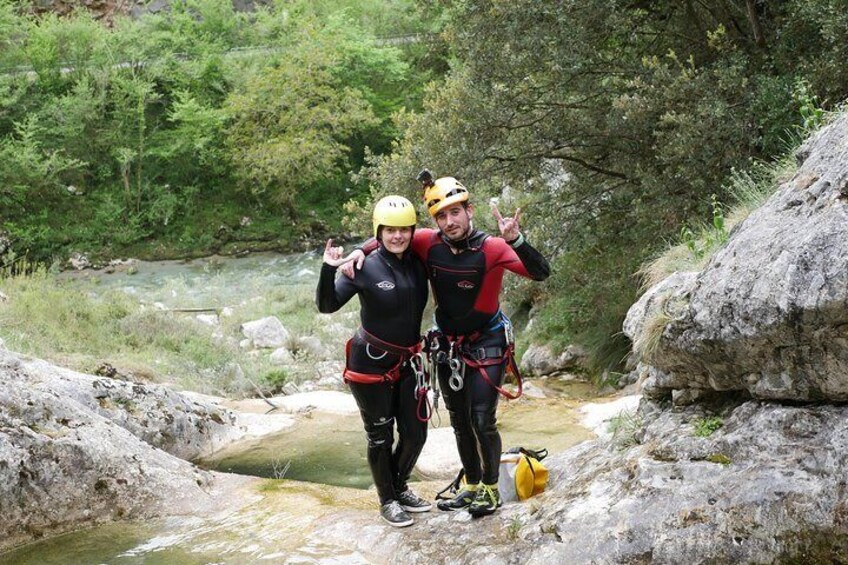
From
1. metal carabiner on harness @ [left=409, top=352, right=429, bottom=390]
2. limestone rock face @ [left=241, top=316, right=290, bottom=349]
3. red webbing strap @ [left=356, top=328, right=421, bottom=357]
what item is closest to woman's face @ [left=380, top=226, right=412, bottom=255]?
red webbing strap @ [left=356, top=328, right=421, bottom=357]

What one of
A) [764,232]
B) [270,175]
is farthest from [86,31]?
[764,232]

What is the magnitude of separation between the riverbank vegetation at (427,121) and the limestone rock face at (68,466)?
463cm

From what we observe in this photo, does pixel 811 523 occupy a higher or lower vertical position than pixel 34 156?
lower

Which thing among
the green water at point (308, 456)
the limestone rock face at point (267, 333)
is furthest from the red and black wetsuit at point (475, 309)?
the limestone rock face at point (267, 333)

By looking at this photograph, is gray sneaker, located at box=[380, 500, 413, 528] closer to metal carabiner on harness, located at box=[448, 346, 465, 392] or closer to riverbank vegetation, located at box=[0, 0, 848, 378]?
metal carabiner on harness, located at box=[448, 346, 465, 392]

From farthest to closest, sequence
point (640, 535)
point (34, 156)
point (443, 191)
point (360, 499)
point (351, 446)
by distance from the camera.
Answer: point (34, 156)
point (351, 446)
point (360, 499)
point (443, 191)
point (640, 535)

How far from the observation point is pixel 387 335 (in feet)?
16.1

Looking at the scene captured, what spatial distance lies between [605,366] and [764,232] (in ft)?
25.3

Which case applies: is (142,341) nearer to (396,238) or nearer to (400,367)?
(400,367)

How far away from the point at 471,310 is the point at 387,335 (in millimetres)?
568

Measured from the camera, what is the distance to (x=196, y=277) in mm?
23484

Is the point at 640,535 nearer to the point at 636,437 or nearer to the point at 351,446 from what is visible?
the point at 636,437

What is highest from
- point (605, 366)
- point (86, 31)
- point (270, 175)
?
point (86, 31)

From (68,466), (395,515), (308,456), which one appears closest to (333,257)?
(395,515)
